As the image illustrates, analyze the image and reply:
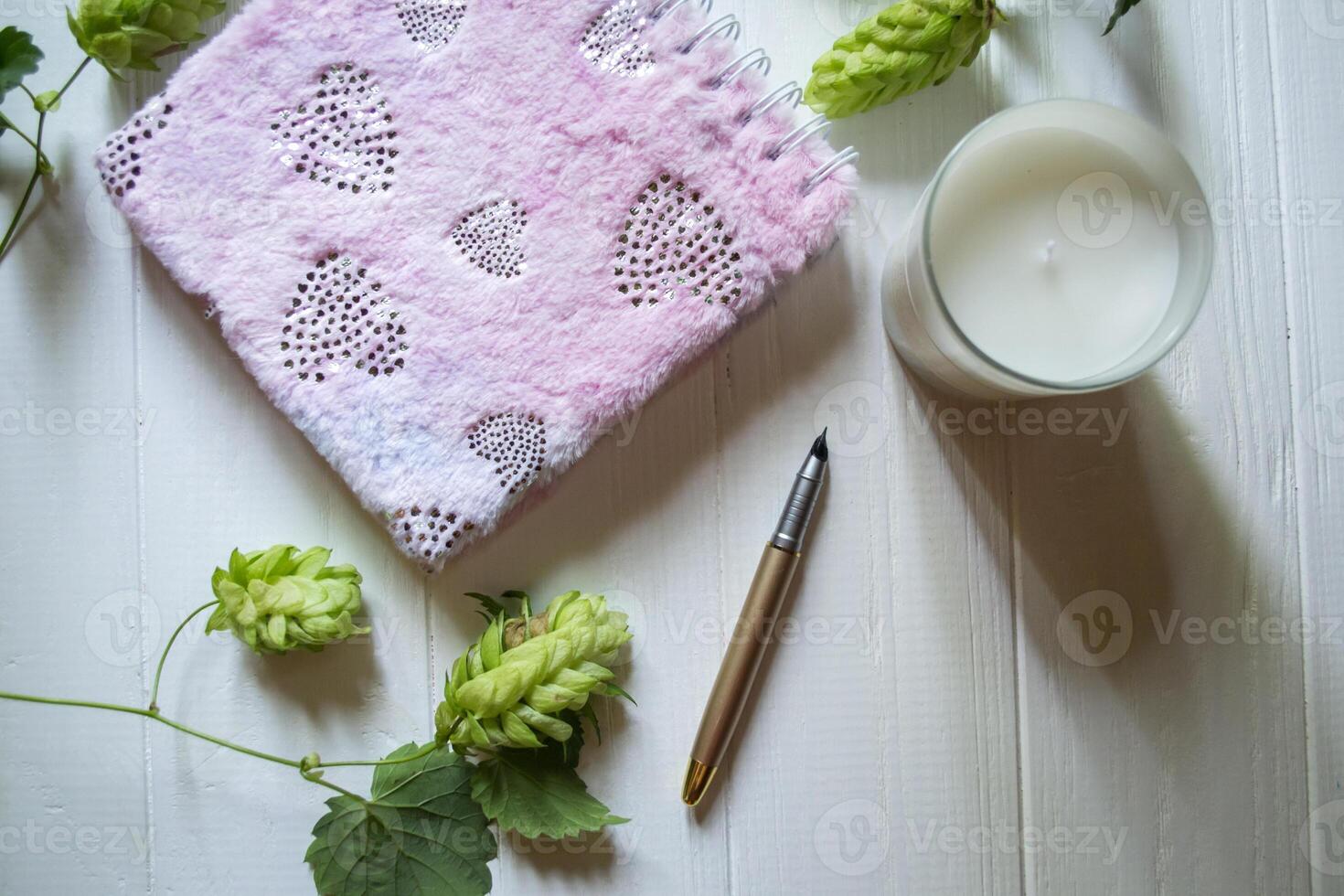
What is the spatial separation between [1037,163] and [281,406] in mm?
445

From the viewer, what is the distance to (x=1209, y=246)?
1.50ft

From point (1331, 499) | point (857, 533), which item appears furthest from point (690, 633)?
point (1331, 499)

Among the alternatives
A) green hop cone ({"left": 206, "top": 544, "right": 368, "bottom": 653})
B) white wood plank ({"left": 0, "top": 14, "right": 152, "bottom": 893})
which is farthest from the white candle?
white wood plank ({"left": 0, "top": 14, "right": 152, "bottom": 893})

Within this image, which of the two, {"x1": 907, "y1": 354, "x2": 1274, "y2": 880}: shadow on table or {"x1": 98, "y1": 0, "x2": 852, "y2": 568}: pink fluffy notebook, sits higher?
{"x1": 98, "y1": 0, "x2": 852, "y2": 568}: pink fluffy notebook

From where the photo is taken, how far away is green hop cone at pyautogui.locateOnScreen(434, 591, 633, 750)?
0.48 meters

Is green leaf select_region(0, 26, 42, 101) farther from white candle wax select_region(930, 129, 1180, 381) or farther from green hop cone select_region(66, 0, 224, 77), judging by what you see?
white candle wax select_region(930, 129, 1180, 381)

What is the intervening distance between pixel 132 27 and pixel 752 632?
50cm

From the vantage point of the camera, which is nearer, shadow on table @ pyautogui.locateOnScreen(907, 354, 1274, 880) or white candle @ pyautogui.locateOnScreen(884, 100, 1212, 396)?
white candle @ pyautogui.locateOnScreen(884, 100, 1212, 396)

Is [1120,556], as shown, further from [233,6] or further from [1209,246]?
[233,6]

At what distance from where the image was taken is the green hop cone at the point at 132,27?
513 millimetres

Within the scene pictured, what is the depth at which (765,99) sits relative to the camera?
53 cm

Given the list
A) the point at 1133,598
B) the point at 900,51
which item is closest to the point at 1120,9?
the point at 900,51

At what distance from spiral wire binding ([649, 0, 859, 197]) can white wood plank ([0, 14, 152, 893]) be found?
14.5 inches

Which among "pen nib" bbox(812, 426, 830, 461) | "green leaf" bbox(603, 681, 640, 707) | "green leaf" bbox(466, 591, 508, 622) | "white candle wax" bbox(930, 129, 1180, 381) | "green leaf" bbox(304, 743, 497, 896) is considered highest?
"white candle wax" bbox(930, 129, 1180, 381)
